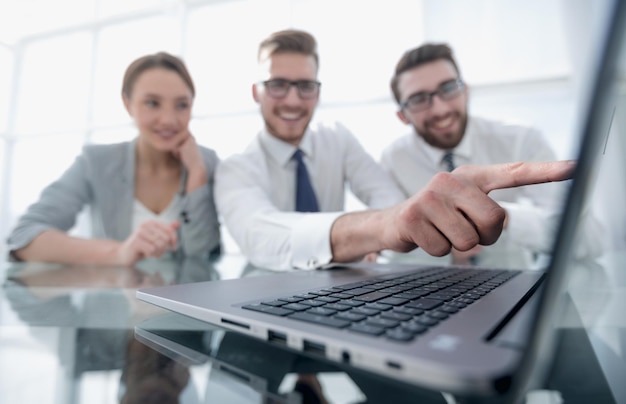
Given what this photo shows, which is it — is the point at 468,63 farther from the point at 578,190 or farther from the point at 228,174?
the point at 578,190

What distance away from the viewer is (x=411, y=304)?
242 millimetres

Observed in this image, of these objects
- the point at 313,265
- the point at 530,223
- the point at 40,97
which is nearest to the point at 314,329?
the point at 313,265

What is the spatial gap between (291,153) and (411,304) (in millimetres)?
995

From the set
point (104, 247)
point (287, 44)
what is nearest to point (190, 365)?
point (104, 247)

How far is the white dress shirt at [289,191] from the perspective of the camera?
0.62m

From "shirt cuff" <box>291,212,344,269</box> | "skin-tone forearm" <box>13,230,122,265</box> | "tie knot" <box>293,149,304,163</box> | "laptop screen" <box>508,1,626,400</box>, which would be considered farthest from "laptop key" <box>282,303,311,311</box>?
"tie knot" <box>293,149,304,163</box>

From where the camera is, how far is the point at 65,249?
3.23ft

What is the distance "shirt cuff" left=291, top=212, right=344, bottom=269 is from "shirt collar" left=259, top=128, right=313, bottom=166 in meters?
0.58

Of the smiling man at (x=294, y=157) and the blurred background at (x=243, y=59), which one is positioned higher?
the blurred background at (x=243, y=59)

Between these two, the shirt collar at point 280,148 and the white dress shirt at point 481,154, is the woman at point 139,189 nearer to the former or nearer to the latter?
the shirt collar at point 280,148

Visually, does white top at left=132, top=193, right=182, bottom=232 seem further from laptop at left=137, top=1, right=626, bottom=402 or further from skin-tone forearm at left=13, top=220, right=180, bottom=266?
laptop at left=137, top=1, right=626, bottom=402

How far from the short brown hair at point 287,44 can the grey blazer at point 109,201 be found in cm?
47

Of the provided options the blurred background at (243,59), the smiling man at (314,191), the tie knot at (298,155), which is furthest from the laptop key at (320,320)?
the blurred background at (243,59)

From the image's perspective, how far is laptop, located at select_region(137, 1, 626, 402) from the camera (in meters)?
0.09
